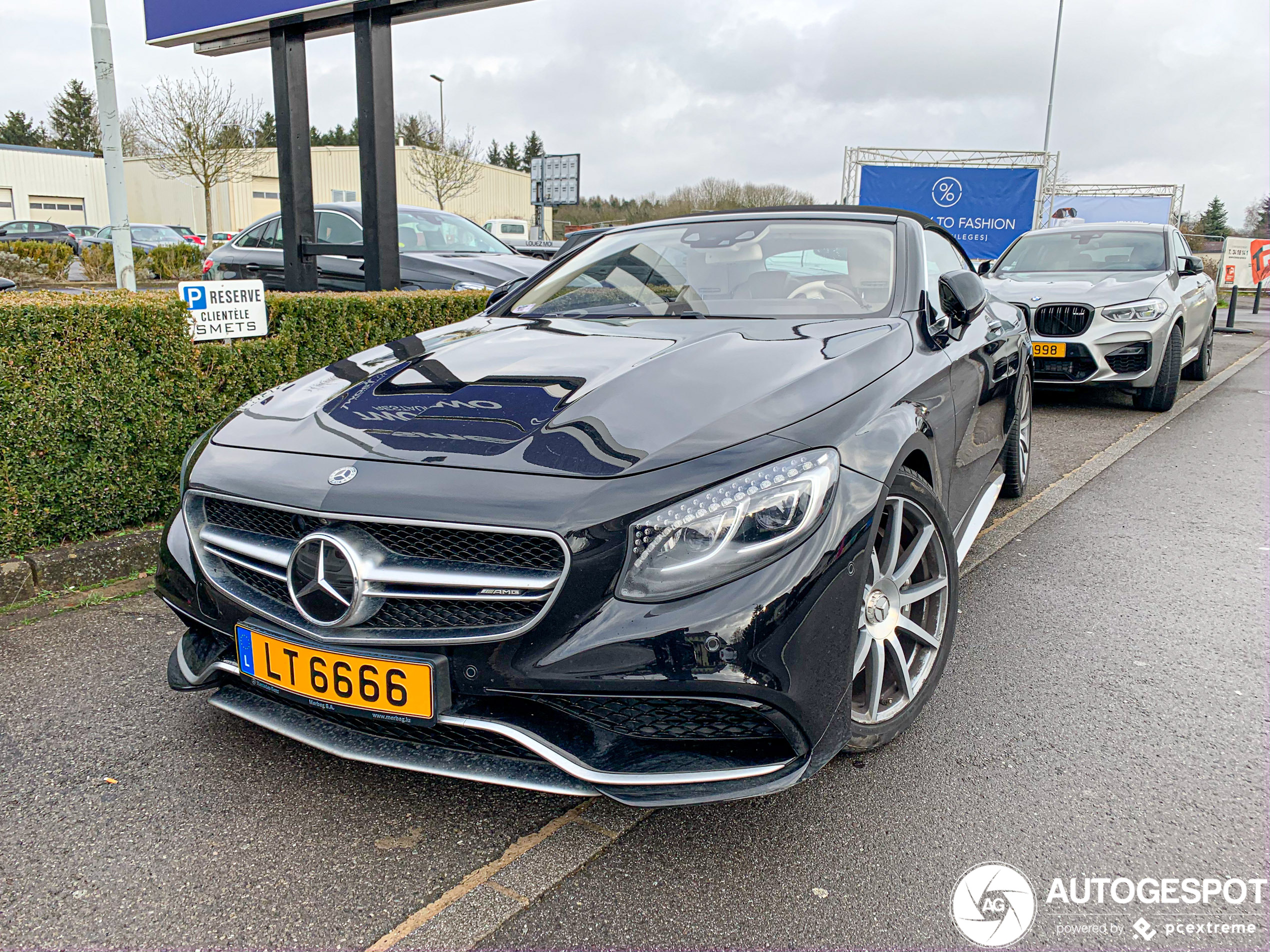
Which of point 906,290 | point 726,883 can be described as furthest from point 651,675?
point 906,290

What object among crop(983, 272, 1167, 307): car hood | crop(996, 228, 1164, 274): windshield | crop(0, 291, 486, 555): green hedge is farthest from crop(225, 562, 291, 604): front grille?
crop(996, 228, 1164, 274): windshield

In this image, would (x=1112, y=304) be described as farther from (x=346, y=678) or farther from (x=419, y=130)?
(x=419, y=130)

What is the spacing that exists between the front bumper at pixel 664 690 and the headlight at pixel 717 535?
0.09ft

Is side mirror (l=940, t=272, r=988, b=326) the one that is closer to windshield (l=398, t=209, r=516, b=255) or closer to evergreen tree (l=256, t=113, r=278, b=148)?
windshield (l=398, t=209, r=516, b=255)

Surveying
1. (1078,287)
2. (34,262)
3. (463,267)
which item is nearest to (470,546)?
(463,267)

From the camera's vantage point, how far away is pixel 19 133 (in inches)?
3056

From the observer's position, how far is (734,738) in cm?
187

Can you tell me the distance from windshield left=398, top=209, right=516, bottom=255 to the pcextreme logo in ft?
24.5

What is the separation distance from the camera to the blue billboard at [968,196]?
2011cm

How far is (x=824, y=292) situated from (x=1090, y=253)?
256 inches

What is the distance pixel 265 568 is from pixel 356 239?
23.0 feet

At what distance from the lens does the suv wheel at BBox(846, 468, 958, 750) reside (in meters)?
2.21

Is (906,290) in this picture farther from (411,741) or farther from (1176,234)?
(1176,234)

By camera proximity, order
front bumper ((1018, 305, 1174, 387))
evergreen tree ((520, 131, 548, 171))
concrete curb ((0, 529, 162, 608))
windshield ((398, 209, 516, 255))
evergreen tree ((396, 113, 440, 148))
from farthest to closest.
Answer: evergreen tree ((520, 131, 548, 171)) → evergreen tree ((396, 113, 440, 148)) → windshield ((398, 209, 516, 255)) → front bumper ((1018, 305, 1174, 387)) → concrete curb ((0, 529, 162, 608))
